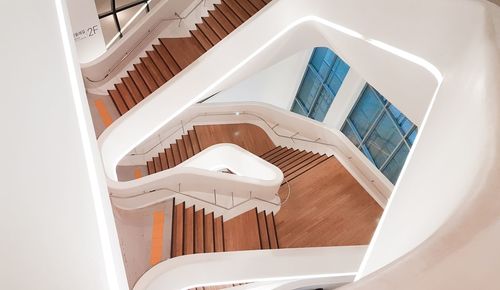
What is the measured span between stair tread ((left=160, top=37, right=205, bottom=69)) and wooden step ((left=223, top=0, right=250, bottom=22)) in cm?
110

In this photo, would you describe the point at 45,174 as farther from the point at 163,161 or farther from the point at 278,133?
the point at 278,133

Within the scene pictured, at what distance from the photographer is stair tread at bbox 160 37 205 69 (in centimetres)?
892

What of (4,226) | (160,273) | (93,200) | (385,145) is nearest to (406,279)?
(4,226)

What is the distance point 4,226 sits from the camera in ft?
3.91

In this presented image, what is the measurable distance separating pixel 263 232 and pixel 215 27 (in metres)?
4.60

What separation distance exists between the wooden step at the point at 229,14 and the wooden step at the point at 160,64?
5.80ft

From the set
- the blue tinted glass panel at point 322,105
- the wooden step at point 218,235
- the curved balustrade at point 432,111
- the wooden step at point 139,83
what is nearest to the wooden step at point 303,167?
the wooden step at point 218,235

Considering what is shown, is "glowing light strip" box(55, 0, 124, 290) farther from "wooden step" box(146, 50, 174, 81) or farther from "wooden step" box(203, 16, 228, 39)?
"wooden step" box(146, 50, 174, 81)

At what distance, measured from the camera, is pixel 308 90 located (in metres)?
15.8

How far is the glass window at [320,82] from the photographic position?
526 inches

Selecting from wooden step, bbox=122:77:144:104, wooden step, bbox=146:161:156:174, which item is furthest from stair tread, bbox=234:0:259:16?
wooden step, bbox=146:161:156:174

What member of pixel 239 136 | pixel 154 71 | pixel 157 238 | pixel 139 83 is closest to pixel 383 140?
Result: pixel 239 136

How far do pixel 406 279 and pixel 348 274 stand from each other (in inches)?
197

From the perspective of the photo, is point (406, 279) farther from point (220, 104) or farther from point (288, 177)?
point (220, 104)
